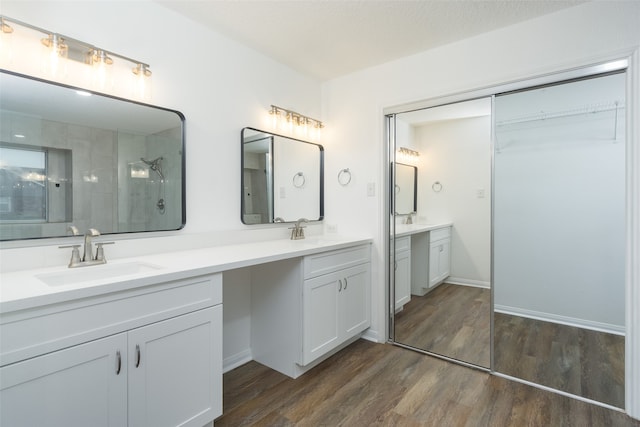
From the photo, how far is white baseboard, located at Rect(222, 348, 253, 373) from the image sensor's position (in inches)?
86.5

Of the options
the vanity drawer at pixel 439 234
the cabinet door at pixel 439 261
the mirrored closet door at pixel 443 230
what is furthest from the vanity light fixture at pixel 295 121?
the cabinet door at pixel 439 261

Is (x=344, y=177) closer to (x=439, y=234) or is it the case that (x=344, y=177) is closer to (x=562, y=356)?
(x=439, y=234)

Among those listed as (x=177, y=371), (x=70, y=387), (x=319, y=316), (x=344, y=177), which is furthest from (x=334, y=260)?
(x=70, y=387)

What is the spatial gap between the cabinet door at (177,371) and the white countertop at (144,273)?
216 millimetres

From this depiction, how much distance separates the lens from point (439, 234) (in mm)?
2590

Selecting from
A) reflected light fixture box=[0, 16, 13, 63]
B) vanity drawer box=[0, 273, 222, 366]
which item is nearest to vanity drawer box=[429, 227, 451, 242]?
vanity drawer box=[0, 273, 222, 366]

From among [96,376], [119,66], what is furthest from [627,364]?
[119,66]

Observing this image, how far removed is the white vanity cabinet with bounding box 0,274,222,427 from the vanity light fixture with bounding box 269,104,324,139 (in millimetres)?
1538

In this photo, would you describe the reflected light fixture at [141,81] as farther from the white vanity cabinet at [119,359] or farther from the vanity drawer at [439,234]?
the vanity drawer at [439,234]

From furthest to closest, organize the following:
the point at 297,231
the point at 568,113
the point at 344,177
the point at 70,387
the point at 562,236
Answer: the point at 344,177 → the point at 297,231 → the point at 562,236 → the point at 568,113 → the point at 70,387

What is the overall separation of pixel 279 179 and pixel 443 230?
143cm

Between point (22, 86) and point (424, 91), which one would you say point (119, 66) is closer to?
point (22, 86)

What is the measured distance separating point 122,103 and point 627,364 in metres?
3.18

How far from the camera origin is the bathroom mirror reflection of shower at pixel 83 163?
1.39 m
